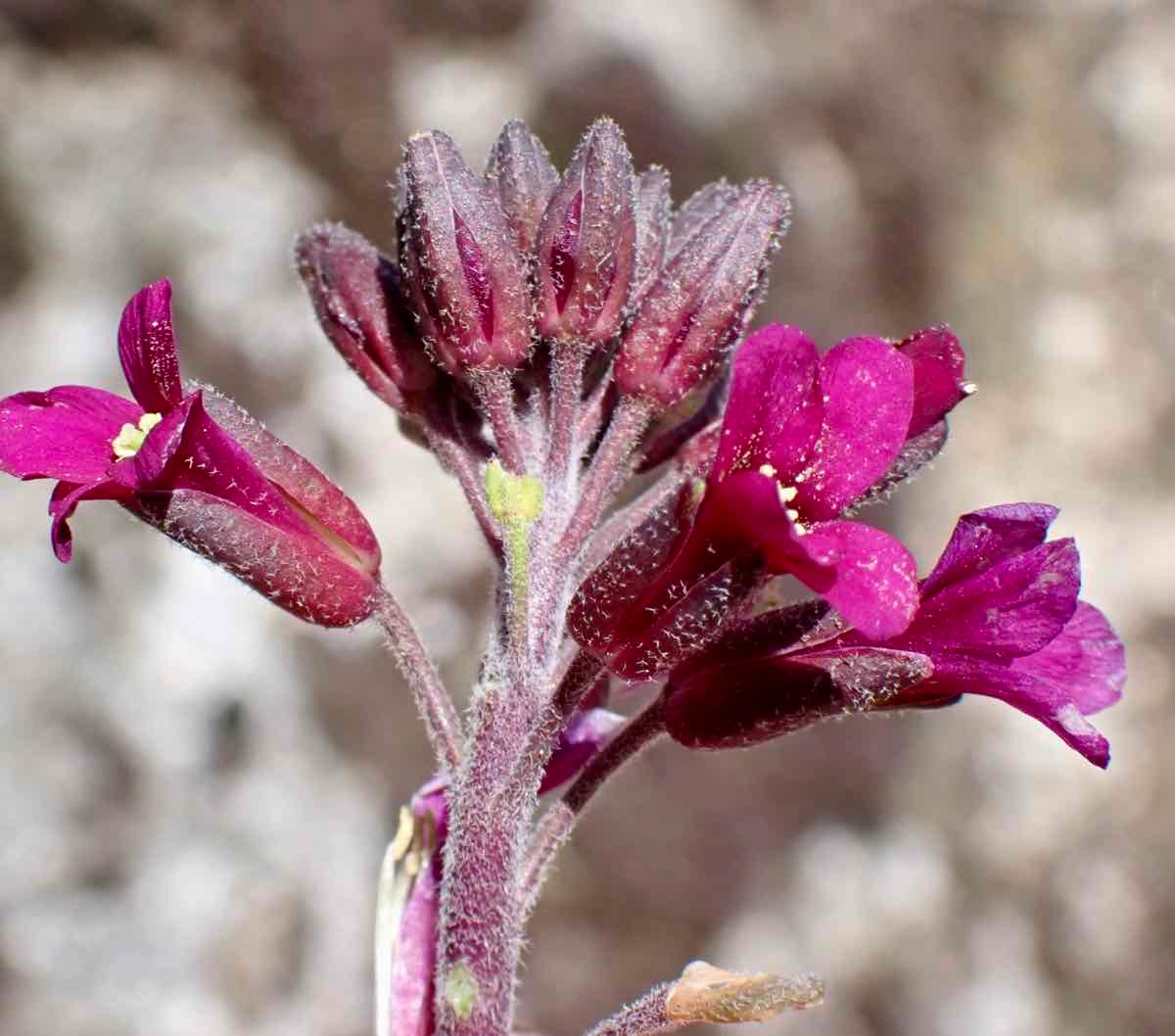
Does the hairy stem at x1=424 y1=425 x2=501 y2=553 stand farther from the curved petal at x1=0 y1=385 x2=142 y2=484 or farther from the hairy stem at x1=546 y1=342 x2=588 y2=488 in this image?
the curved petal at x1=0 y1=385 x2=142 y2=484

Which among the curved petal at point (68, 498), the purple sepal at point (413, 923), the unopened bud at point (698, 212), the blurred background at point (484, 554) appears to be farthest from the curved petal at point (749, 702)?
the blurred background at point (484, 554)

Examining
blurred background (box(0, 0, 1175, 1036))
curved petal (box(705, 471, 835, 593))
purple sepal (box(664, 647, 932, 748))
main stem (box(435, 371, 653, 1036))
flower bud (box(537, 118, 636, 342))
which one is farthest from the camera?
blurred background (box(0, 0, 1175, 1036))

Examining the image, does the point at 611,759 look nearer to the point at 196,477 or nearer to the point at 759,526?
the point at 759,526

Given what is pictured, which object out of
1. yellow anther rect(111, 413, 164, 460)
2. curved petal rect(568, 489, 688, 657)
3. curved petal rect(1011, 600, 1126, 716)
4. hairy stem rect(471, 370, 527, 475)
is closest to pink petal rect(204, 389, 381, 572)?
yellow anther rect(111, 413, 164, 460)

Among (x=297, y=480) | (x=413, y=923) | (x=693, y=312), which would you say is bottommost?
(x=413, y=923)

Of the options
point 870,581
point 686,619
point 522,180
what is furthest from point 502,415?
point 870,581

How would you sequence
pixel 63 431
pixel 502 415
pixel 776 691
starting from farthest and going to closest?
pixel 502 415 < pixel 63 431 < pixel 776 691

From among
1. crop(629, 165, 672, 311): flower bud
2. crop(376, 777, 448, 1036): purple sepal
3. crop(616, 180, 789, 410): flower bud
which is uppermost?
crop(629, 165, 672, 311): flower bud
